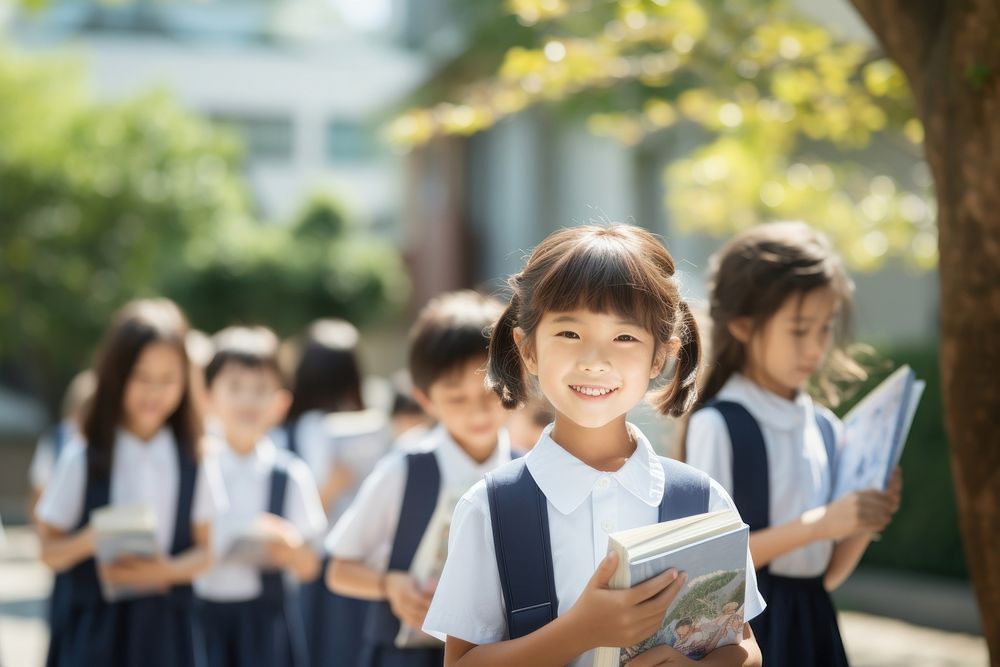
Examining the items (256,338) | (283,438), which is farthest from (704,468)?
(283,438)

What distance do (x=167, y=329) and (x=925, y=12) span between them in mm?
2504

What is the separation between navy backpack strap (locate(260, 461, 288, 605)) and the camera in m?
4.64

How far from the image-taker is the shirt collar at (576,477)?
2098 millimetres

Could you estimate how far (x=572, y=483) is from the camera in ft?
6.91

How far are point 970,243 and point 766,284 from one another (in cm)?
46

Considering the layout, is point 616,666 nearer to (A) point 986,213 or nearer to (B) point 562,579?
(B) point 562,579

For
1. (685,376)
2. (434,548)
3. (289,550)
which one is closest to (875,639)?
(289,550)

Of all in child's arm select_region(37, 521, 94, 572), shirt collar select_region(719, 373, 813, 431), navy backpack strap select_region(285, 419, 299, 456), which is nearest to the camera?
shirt collar select_region(719, 373, 813, 431)

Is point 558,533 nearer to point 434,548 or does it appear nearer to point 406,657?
point 434,548

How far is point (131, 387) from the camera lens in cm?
422

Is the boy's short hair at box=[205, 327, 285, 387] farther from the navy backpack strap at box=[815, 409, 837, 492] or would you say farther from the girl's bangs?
the girl's bangs

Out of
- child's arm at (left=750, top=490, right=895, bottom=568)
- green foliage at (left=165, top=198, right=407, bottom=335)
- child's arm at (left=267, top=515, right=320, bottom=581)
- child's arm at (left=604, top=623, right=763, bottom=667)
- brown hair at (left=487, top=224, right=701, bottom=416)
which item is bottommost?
child's arm at (left=267, top=515, right=320, bottom=581)

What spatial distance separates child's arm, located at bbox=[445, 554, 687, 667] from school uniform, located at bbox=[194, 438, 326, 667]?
2.76 meters

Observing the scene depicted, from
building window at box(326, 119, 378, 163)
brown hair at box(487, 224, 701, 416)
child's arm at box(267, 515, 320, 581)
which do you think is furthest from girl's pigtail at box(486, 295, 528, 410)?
building window at box(326, 119, 378, 163)
